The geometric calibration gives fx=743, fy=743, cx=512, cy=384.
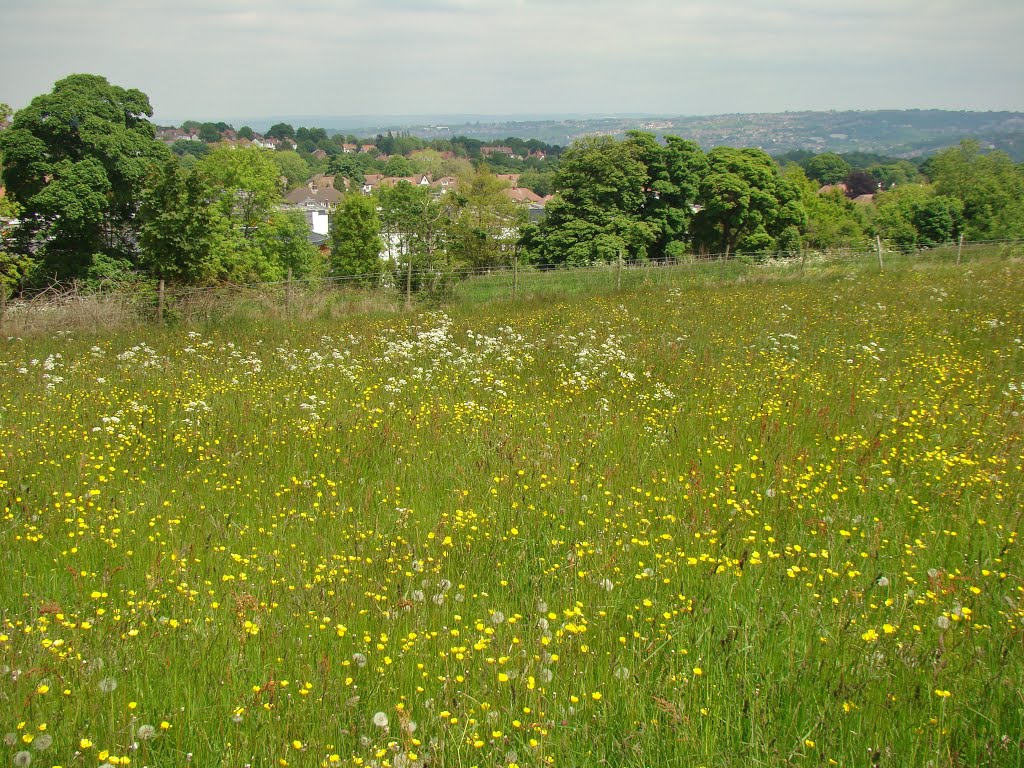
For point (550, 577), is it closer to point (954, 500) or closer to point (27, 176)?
point (954, 500)

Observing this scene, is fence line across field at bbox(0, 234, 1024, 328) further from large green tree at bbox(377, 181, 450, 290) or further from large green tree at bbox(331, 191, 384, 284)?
large green tree at bbox(331, 191, 384, 284)

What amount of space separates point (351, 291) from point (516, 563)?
1658 cm

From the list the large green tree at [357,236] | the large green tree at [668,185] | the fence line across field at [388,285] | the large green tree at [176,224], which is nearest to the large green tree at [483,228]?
the large green tree at [357,236]

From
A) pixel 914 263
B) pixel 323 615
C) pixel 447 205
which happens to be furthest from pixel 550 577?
pixel 447 205

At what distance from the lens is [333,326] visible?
15.6m

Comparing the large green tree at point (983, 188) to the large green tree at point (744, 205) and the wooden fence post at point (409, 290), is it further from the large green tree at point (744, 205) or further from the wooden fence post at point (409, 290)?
the wooden fence post at point (409, 290)

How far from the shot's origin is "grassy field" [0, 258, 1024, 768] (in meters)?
3.21

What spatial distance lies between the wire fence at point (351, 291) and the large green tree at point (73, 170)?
3754 mm

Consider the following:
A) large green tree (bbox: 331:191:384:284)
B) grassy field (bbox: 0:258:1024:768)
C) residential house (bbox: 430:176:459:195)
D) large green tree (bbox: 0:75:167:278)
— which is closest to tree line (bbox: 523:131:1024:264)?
large green tree (bbox: 331:191:384:284)

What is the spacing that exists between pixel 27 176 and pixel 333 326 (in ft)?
74.3

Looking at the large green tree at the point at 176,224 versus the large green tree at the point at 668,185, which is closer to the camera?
the large green tree at the point at 176,224

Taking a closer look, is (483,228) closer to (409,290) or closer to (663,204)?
(663,204)

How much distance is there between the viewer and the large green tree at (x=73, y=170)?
30.0 meters

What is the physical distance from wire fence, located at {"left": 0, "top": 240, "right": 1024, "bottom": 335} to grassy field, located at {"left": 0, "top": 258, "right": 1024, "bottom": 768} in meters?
5.93
